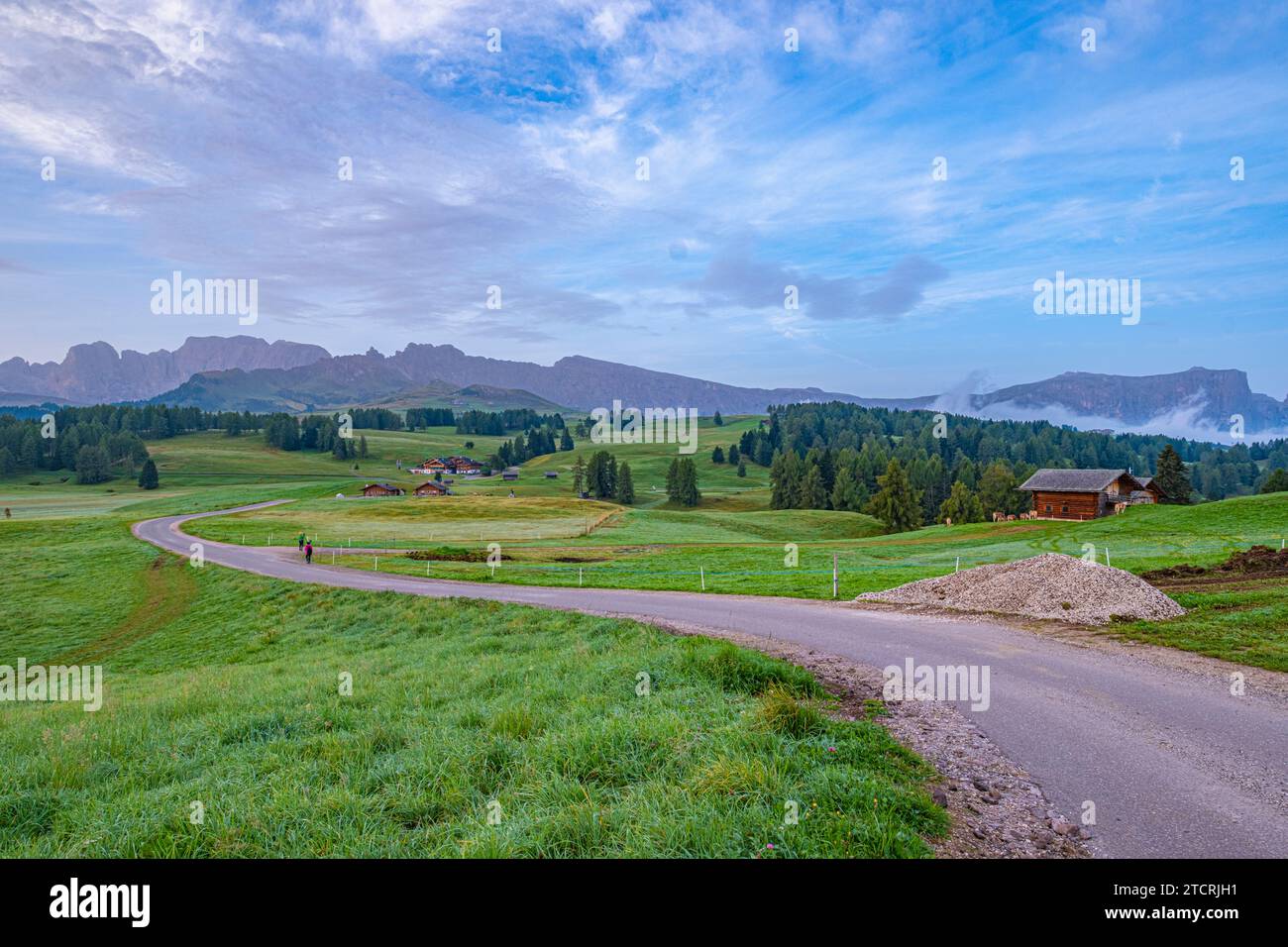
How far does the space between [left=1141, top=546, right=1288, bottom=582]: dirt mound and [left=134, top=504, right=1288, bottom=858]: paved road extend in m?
11.5

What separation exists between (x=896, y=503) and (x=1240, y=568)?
75.7 m

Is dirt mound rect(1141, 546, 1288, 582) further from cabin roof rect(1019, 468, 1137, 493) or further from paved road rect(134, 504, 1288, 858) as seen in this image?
cabin roof rect(1019, 468, 1137, 493)

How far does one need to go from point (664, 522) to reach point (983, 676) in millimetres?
70110

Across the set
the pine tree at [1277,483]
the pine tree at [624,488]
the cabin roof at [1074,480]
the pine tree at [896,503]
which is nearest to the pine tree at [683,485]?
the pine tree at [624,488]

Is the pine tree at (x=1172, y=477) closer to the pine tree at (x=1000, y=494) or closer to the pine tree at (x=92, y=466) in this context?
the pine tree at (x=1000, y=494)

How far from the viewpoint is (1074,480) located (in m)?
79.6

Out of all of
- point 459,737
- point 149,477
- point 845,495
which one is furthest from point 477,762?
point 149,477

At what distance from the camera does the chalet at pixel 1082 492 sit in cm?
7662

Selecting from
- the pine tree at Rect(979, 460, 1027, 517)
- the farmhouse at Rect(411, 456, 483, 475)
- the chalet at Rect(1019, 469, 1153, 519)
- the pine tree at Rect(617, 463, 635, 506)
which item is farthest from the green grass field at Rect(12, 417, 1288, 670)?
the farmhouse at Rect(411, 456, 483, 475)

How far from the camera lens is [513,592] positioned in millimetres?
29969

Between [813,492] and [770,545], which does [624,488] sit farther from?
[770,545]
